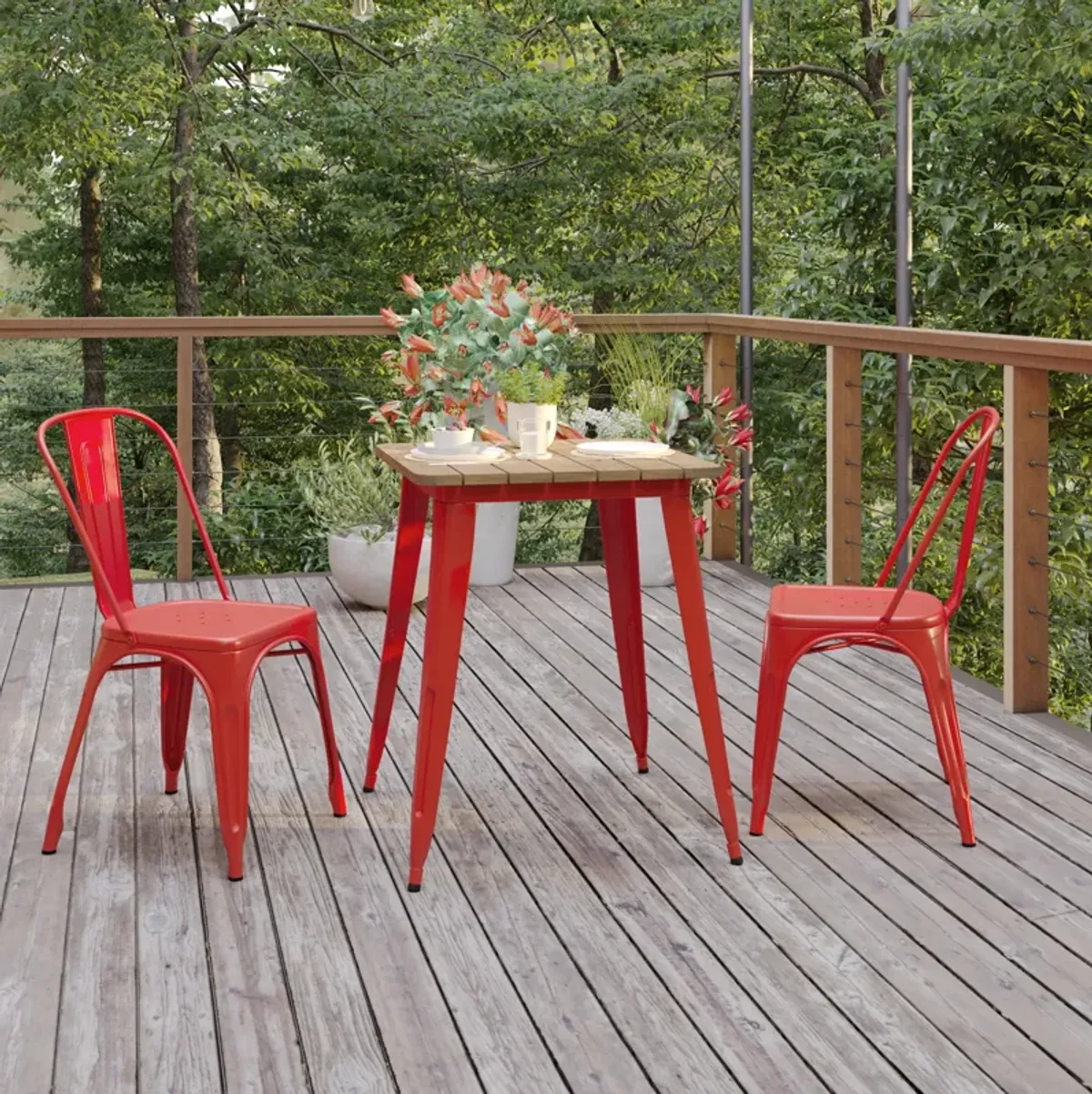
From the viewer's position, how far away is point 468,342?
331 cm

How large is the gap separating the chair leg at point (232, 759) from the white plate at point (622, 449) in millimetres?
916

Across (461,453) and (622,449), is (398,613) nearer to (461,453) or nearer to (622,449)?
(461,453)

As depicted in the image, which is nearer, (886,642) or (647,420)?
(886,642)

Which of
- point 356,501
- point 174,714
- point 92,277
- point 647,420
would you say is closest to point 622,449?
point 174,714

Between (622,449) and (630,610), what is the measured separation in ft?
1.42

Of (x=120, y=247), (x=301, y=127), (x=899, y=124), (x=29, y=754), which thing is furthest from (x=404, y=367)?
(x=120, y=247)

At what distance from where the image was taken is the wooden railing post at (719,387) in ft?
20.9

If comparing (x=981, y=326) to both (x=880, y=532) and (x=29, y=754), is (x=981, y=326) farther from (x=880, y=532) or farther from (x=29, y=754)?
(x=29, y=754)

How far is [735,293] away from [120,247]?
490 centimetres

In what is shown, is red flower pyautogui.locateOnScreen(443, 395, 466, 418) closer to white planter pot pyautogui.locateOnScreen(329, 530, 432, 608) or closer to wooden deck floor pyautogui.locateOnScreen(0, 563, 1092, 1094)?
wooden deck floor pyautogui.locateOnScreen(0, 563, 1092, 1094)

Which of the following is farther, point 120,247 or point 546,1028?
point 120,247

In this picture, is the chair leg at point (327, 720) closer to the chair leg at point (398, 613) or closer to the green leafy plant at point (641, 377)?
the chair leg at point (398, 613)

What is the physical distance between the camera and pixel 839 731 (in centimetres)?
406

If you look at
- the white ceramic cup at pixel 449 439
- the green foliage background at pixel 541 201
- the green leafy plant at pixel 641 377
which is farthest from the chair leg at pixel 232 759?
the green foliage background at pixel 541 201
